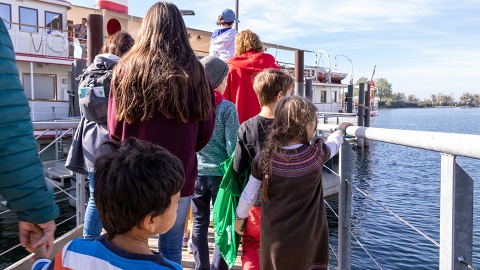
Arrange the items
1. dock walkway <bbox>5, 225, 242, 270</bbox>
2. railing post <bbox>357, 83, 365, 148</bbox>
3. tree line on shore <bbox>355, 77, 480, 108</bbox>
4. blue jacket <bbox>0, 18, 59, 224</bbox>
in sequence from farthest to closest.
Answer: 1. tree line on shore <bbox>355, 77, 480, 108</bbox>
2. railing post <bbox>357, 83, 365, 148</bbox>
3. dock walkway <bbox>5, 225, 242, 270</bbox>
4. blue jacket <bbox>0, 18, 59, 224</bbox>

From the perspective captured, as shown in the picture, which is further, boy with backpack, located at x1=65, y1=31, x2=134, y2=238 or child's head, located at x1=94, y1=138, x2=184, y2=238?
boy with backpack, located at x1=65, y1=31, x2=134, y2=238

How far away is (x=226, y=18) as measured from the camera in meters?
4.07

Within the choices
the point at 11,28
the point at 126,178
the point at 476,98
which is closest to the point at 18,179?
the point at 126,178

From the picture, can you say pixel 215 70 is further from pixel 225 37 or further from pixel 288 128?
pixel 225 37

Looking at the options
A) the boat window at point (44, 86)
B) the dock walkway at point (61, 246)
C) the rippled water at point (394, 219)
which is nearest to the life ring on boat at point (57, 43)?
the boat window at point (44, 86)

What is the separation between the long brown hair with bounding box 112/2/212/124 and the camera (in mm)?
2113

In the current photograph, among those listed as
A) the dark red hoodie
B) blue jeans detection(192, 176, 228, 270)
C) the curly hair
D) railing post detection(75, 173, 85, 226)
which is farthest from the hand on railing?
railing post detection(75, 173, 85, 226)

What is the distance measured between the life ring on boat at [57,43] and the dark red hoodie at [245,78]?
47.0 feet

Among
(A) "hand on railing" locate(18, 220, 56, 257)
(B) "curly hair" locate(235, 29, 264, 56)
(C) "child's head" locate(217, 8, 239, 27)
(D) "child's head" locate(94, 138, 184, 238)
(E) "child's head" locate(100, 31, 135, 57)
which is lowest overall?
(A) "hand on railing" locate(18, 220, 56, 257)

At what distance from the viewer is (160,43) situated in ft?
7.17

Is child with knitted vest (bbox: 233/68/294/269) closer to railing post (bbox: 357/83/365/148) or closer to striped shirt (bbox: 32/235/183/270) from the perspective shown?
striped shirt (bbox: 32/235/183/270)

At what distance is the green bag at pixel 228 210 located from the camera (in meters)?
2.63

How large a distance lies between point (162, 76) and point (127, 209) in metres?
0.85

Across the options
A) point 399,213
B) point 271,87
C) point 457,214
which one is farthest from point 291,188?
point 399,213
